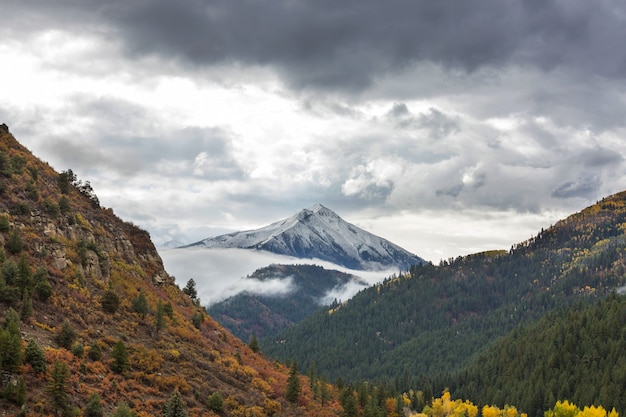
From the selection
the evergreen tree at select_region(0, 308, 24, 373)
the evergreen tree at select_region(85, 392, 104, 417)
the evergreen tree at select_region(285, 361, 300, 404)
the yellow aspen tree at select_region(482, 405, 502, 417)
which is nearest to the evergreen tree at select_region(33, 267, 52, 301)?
the evergreen tree at select_region(0, 308, 24, 373)

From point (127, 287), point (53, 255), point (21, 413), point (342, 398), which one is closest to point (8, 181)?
point (53, 255)

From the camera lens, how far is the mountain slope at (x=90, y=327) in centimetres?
5175

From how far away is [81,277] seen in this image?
255ft

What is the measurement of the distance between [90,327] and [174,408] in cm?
1686

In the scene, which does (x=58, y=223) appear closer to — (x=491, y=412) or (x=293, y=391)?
(x=293, y=391)

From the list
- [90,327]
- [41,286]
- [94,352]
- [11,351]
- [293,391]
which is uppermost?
Result: [41,286]

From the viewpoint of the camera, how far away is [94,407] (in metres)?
51.2

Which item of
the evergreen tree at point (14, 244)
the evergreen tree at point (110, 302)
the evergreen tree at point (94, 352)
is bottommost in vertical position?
the evergreen tree at point (94, 352)

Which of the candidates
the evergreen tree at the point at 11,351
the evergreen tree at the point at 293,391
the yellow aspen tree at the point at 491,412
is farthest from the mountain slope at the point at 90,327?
the yellow aspen tree at the point at 491,412

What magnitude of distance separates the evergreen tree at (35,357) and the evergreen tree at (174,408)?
1418 centimetres

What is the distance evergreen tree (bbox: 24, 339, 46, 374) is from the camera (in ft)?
169

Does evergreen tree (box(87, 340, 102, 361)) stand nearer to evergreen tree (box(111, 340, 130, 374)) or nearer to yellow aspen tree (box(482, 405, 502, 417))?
evergreen tree (box(111, 340, 130, 374))

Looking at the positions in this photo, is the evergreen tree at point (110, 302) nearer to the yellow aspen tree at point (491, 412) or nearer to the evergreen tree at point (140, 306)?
the evergreen tree at point (140, 306)

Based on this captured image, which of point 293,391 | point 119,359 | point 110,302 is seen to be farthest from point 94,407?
point 293,391
